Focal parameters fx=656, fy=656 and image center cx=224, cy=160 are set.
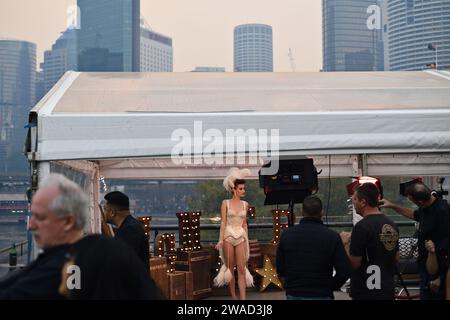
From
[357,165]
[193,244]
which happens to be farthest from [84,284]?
[193,244]

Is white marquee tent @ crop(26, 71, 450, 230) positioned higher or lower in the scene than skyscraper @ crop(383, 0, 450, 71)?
lower

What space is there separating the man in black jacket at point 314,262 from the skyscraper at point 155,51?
16726cm

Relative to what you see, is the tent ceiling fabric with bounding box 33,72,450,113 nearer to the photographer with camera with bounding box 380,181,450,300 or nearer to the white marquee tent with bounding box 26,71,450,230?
the white marquee tent with bounding box 26,71,450,230

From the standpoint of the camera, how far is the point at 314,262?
389 centimetres

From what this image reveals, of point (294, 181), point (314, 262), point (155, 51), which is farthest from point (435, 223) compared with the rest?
point (155, 51)

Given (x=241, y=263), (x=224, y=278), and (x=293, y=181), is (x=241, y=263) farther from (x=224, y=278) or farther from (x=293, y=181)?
(x=293, y=181)

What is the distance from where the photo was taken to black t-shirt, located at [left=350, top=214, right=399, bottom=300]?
13.6 feet

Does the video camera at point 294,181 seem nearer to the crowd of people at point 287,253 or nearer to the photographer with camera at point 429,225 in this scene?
Answer: the crowd of people at point 287,253

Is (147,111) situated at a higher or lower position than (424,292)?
higher

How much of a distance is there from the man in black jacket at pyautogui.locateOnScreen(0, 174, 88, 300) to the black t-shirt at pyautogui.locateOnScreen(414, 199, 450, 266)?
3037mm

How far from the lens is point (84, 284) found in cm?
236

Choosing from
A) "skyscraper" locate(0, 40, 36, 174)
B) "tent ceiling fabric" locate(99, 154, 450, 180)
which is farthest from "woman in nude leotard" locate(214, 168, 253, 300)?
"skyscraper" locate(0, 40, 36, 174)
